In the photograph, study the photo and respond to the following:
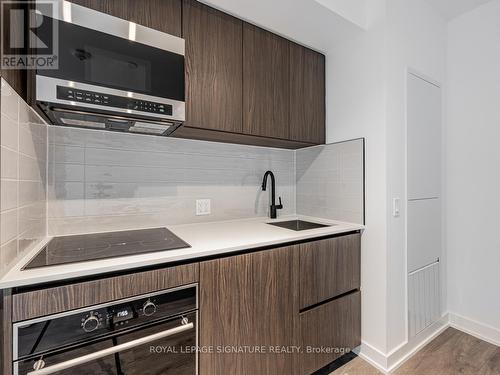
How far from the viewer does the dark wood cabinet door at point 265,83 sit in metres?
1.60

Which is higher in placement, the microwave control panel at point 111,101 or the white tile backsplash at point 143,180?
the microwave control panel at point 111,101

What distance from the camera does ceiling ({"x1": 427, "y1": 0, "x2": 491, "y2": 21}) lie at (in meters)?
1.91

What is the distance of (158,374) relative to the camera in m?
1.03

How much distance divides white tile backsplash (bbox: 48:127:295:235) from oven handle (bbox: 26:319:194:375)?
746 millimetres

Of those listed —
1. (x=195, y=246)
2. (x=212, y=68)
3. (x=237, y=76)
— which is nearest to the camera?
(x=195, y=246)

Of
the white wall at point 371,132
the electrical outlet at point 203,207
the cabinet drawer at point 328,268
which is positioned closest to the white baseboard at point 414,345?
the white wall at point 371,132

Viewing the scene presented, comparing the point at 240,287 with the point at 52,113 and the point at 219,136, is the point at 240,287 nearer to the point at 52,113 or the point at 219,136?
the point at 219,136

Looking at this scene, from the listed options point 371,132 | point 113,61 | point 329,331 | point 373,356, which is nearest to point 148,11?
point 113,61

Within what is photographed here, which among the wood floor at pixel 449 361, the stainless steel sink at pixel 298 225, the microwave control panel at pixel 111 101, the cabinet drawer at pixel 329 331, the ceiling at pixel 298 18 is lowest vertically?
the wood floor at pixel 449 361

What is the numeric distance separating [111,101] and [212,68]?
0.63 meters

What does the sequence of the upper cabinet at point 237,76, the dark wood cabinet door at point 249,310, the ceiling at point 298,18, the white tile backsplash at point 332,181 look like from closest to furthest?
the dark wood cabinet door at point 249,310 → the upper cabinet at point 237,76 → the ceiling at point 298,18 → the white tile backsplash at point 332,181

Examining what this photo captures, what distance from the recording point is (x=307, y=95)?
75.2 inches

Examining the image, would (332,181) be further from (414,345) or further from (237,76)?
(414,345)

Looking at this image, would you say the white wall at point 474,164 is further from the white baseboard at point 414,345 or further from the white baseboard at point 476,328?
the white baseboard at point 414,345
